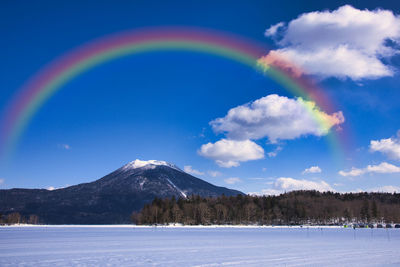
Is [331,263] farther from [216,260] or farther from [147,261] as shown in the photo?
[147,261]

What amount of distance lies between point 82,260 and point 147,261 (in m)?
6.80

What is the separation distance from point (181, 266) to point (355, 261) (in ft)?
56.5

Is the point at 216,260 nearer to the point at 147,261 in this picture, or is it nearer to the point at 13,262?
the point at 147,261

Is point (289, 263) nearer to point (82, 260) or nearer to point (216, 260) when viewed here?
point (216, 260)

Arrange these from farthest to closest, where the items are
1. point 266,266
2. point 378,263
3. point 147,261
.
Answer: point 147,261
point 378,263
point 266,266

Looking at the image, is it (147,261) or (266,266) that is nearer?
(266,266)

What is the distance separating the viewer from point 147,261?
38.9 m

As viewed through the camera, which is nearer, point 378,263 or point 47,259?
point 378,263

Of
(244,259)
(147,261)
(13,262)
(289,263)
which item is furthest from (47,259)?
(289,263)

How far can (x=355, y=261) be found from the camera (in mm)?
37781

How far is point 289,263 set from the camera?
118 ft

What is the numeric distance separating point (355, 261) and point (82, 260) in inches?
1077

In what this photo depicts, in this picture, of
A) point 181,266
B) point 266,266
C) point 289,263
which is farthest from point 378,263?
point 181,266

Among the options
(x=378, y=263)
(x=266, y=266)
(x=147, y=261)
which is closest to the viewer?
(x=266, y=266)
